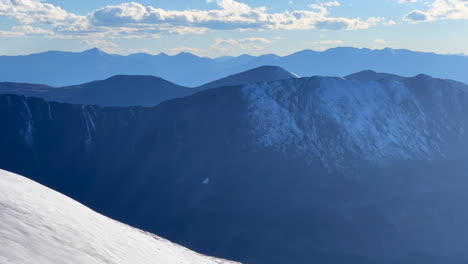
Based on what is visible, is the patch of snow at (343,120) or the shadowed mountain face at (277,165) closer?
the shadowed mountain face at (277,165)

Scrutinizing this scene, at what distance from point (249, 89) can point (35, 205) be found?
360ft

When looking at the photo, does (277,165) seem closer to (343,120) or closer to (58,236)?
(343,120)

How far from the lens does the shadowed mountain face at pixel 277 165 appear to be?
331ft

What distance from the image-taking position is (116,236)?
35.7 meters

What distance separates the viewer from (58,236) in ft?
93.6

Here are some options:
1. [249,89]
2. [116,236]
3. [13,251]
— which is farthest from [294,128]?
[13,251]

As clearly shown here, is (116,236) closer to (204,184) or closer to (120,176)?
(204,184)

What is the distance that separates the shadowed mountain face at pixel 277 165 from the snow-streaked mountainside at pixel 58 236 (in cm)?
5678

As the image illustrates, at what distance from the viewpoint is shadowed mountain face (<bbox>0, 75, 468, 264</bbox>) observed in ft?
331

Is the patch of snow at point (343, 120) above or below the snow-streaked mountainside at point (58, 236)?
below

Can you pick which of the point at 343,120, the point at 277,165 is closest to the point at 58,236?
the point at 277,165

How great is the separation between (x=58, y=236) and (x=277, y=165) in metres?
96.3

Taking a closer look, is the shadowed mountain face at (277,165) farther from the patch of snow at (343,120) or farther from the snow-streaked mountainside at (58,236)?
the snow-streaked mountainside at (58,236)

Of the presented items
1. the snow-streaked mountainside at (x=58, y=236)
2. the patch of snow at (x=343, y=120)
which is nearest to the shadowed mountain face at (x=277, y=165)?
the patch of snow at (x=343, y=120)
